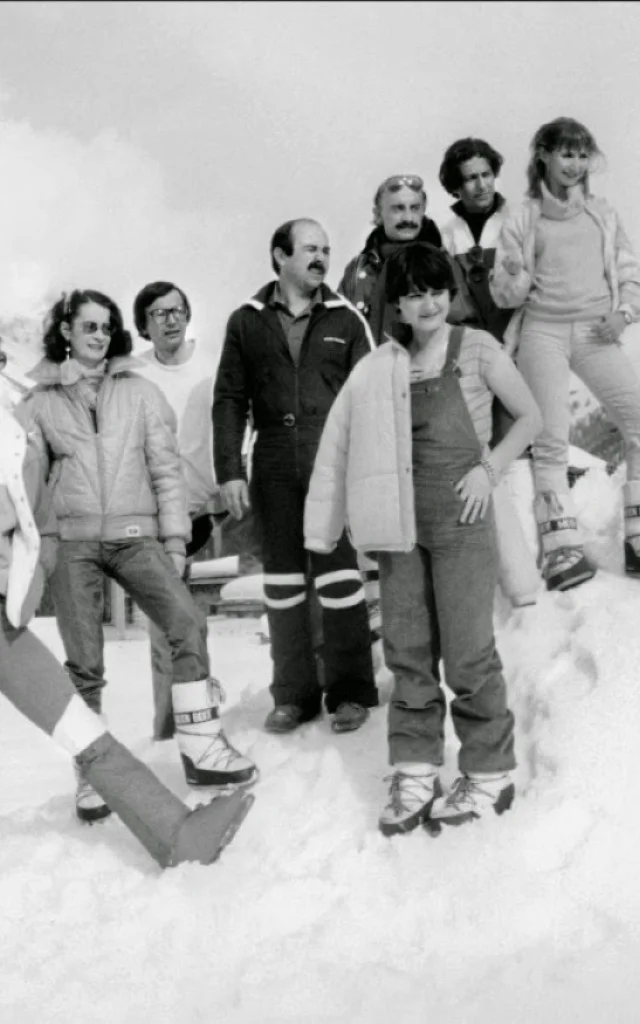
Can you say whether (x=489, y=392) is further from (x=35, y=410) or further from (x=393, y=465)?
(x=35, y=410)

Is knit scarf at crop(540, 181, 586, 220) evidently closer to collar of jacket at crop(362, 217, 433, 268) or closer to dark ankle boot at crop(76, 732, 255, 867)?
collar of jacket at crop(362, 217, 433, 268)

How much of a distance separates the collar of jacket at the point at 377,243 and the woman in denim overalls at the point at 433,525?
1.34 metres

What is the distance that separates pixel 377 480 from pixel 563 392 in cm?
139

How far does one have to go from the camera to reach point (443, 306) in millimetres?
3359

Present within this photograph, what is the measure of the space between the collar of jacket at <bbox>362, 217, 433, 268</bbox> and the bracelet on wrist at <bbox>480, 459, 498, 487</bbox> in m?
1.67

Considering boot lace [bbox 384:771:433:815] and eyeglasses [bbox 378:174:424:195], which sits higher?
eyeglasses [bbox 378:174:424:195]

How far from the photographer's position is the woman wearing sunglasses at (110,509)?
12.6ft

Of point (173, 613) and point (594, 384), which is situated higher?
point (594, 384)

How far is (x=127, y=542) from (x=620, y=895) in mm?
2073

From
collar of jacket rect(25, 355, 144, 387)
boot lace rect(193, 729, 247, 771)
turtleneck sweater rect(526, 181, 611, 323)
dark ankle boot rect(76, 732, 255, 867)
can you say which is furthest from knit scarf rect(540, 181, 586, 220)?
dark ankle boot rect(76, 732, 255, 867)

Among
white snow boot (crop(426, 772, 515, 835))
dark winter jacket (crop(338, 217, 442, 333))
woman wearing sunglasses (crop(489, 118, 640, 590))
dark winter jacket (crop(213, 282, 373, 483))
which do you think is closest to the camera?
white snow boot (crop(426, 772, 515, 835))

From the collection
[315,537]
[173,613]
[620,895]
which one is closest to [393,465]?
[315,537]

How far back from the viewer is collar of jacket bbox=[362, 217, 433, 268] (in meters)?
4.64

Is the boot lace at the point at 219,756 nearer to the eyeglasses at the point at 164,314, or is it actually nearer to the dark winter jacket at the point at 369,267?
the dark winter jacket at the point at 369,267
